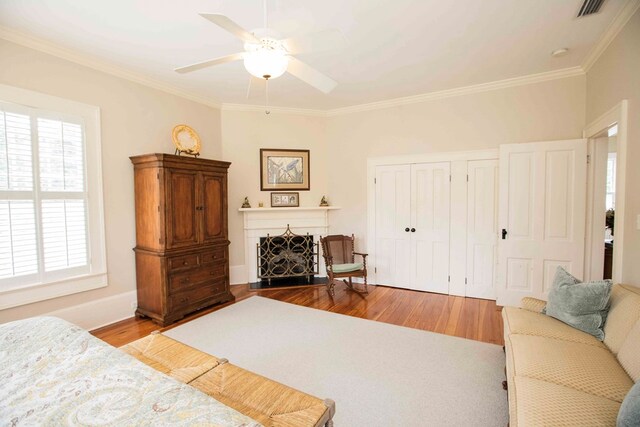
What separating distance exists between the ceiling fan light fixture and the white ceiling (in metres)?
0.79

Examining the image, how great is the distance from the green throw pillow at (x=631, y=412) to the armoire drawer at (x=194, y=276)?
3.62 metres

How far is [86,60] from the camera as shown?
3.11 meters

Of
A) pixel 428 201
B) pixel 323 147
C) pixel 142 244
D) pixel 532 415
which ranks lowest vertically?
pixel 532 415

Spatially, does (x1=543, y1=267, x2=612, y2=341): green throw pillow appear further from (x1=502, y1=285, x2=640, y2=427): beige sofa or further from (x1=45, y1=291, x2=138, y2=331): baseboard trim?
(x1=45, y1=291, x2=138, y2=331): baseboard trim

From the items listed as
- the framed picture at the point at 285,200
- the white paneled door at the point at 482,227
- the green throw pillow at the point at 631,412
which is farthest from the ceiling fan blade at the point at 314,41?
the framed picture at the point at 285,200

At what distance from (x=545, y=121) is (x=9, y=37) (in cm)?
568

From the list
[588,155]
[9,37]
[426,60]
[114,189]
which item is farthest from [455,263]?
[9,37]

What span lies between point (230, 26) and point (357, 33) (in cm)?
153

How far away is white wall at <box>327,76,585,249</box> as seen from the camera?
3.57 m

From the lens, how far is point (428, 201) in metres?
4.35

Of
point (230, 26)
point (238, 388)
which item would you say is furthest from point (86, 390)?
point (230, 26)

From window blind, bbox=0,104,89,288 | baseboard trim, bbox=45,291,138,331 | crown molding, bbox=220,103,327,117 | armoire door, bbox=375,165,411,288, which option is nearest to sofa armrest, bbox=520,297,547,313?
armoire door, bbox=375,165,411,288

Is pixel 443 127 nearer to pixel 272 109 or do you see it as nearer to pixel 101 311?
pixel 272 109

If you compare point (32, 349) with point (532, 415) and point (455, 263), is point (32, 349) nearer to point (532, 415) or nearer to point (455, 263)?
point (532, 415)
